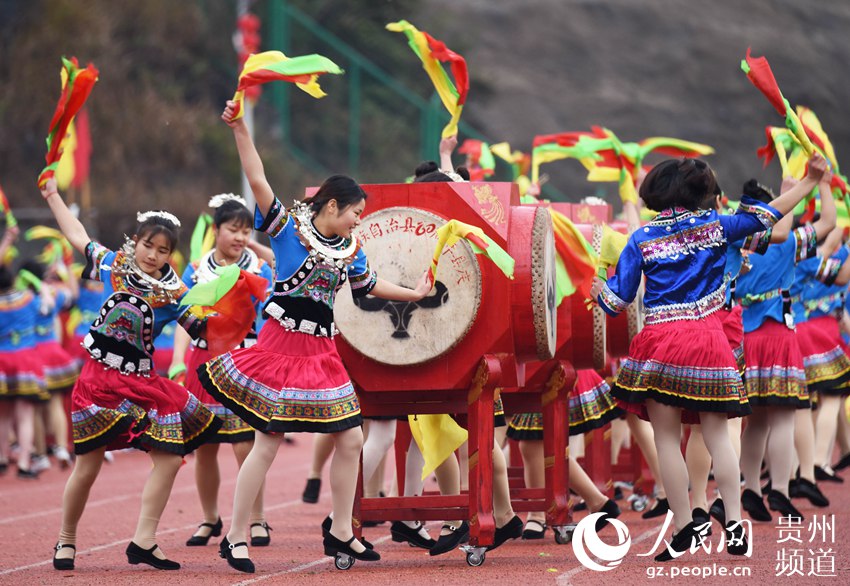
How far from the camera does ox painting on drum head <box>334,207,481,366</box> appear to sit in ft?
20.5

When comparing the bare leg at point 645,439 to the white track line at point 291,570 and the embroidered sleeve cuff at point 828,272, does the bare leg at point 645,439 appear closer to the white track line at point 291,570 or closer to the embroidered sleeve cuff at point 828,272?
the embroidered sleeve cuff at point 828,272

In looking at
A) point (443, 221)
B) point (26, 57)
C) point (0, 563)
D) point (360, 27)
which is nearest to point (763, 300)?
point (443, 221)

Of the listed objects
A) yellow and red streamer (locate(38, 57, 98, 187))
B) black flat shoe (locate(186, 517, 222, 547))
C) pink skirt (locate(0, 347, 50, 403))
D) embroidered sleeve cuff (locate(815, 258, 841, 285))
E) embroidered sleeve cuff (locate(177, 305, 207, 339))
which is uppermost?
yellow and red streamer (locate(38, 57, 98, 187))

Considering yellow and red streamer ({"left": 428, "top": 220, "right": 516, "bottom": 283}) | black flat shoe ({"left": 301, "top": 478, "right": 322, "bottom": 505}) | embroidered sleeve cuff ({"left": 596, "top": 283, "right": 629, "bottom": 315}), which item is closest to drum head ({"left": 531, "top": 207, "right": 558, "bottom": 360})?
yellow and red streamer ({"left": 428, "top": 220, "right": 516, "bottom": 283})

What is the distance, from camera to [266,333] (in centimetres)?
610

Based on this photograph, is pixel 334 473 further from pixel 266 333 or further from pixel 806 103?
pixel 806 103

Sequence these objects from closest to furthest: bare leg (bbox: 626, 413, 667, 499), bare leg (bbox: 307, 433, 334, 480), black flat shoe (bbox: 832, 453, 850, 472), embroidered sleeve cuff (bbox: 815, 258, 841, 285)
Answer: bare leg (bbox: 626, 413, 667, 499) < bare leg (bbox: 307, 433, 334, 480) < embroidered sleeve cuff (bbox: 815, 258, 841, 285) < black flat shoe (bbox: 832, 453, 850, 472)

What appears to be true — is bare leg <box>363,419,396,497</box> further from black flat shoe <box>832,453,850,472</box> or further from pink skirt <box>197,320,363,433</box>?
black flat shoe <box>832,453,850,472</box>

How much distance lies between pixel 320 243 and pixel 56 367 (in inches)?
291

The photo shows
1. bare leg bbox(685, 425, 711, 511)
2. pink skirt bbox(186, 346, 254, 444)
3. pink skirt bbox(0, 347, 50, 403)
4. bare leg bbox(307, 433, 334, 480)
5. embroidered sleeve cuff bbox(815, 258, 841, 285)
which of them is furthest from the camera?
pink skirt bbox(0, 347, 50, 403)

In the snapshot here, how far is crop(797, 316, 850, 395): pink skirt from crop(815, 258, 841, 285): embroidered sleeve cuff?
0.45 m

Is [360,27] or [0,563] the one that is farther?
[360,27]

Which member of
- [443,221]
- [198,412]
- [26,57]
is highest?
[26,57]

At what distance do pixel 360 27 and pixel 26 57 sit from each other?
816cm
